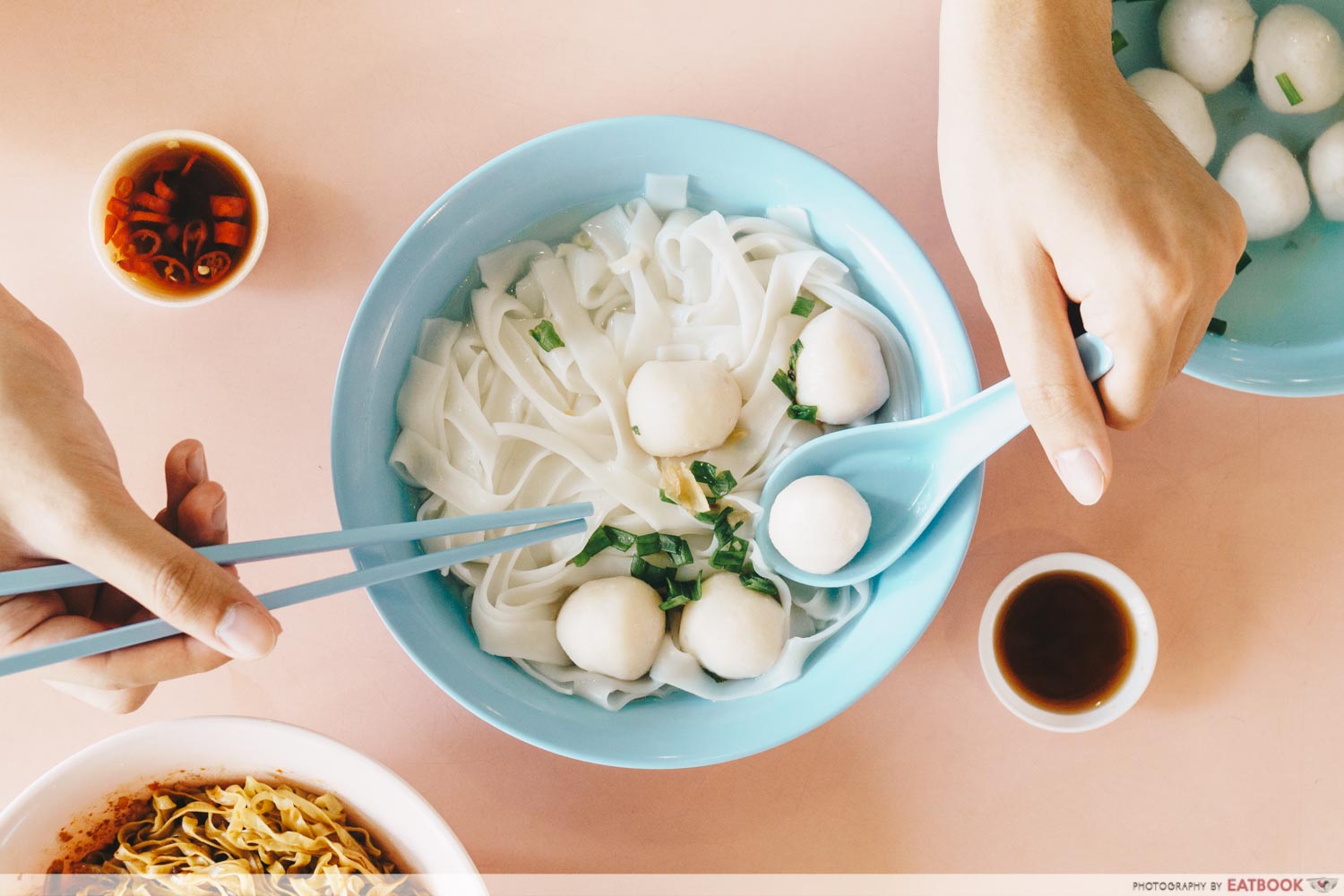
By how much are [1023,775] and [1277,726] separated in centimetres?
35

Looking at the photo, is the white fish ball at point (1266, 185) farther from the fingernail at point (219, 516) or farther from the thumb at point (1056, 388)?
the fingernail at point (219, 516)

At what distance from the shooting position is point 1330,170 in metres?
1.18

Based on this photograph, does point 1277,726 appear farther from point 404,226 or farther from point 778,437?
point 404,226

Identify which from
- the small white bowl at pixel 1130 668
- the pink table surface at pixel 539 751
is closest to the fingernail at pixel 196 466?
the pink table surface at pixel 539 751

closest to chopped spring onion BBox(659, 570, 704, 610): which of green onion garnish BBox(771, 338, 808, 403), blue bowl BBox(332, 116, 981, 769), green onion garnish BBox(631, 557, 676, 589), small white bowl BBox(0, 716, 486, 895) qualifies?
green onion garnish BBox(631, 557, 676, 589)

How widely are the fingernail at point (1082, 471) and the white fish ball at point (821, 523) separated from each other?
22cm

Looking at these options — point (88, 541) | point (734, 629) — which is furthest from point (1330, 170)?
point (88, 541)

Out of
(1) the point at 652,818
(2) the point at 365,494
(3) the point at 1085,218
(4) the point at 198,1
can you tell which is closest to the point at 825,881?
(1) the point at 652,818

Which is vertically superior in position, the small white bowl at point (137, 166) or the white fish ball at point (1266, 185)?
the small white bowl at point (137, 166)

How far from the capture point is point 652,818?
47.9 inches

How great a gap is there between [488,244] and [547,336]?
5.1 inches

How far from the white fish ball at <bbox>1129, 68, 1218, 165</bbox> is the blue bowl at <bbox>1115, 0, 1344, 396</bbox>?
0.06m

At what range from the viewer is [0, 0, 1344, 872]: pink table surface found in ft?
4.00

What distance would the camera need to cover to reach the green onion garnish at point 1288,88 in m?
1.18
